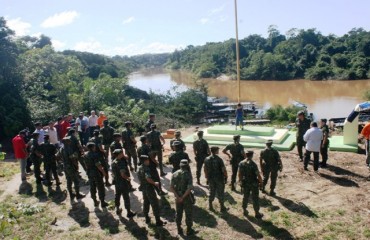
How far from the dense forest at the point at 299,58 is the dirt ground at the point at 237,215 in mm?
46852

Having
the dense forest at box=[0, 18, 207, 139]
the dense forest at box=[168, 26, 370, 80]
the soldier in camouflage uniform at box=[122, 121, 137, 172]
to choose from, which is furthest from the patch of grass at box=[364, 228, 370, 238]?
the dense forest at box=[168, 26, 370, 80]

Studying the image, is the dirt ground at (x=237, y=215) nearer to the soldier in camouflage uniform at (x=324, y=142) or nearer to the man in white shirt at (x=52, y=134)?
the soldier in camouflage uniform at (x=324, y=142)

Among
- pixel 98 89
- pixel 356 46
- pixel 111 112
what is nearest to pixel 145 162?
pixel 111 112

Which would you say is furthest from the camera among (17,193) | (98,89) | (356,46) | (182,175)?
(356,46)

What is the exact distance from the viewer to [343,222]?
7180mm

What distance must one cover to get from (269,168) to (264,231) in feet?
6.31

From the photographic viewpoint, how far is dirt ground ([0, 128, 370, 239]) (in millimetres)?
6996

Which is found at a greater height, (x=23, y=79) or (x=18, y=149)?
(x=23, y=79)

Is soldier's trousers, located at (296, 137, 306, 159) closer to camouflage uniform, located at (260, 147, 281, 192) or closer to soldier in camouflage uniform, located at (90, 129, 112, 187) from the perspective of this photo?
camouflage uniform, located at (260, 147, 281, 192)

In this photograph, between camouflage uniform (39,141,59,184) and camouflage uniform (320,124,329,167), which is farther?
camouflage uniform (320,124,329,167)

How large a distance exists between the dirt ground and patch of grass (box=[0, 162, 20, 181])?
5.49 feet

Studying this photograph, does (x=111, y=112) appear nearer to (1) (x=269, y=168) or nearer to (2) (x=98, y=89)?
(2) (x=98, y=89)

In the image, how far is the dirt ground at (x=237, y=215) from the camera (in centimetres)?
700

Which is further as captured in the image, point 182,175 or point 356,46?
point 356,46
